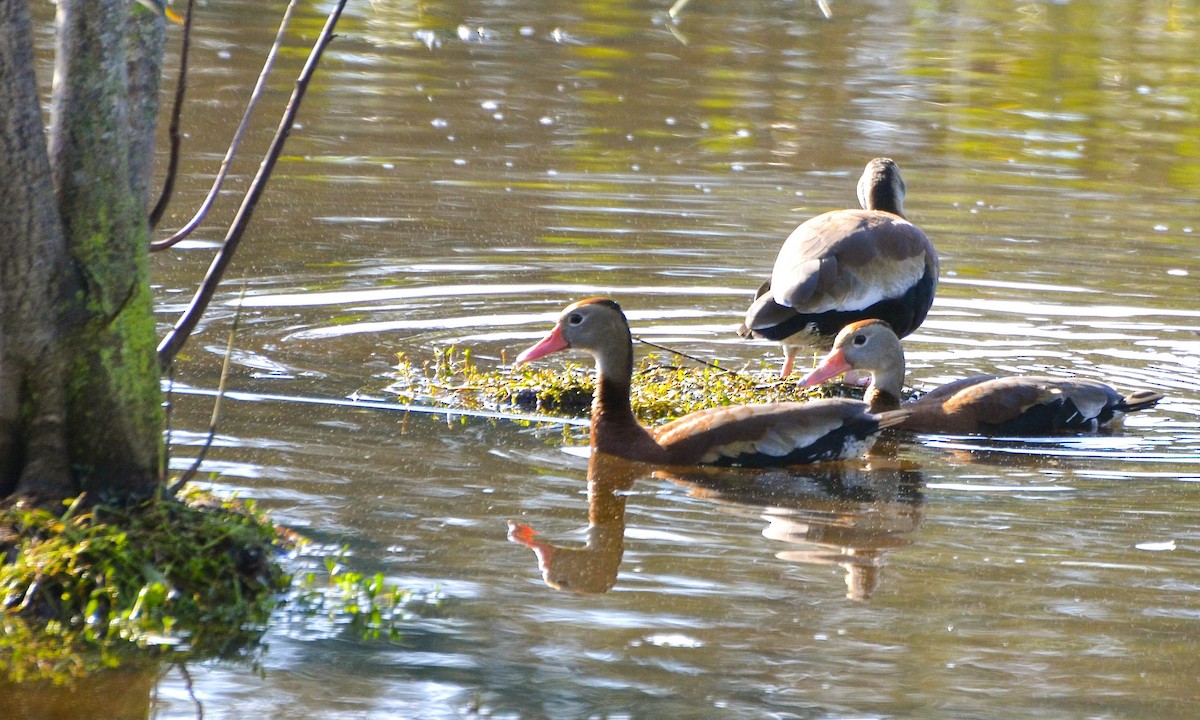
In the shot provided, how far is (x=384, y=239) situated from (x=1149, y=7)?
60.4 feet

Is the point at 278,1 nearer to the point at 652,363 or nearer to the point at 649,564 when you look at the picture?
the point at 652,363

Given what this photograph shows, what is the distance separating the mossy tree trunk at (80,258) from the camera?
493cm

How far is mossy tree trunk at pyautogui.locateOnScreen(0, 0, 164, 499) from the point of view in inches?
194

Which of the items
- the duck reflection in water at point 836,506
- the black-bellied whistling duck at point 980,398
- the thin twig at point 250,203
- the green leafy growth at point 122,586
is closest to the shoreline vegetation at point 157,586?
the green leafy growth at point 122,586

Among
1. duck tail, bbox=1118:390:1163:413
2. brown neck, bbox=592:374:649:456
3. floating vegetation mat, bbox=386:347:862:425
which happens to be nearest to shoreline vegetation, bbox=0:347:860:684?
brown neck, bbox=592:374:649:456

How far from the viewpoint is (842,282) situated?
29.0ft

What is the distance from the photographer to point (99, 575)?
4.97 meters

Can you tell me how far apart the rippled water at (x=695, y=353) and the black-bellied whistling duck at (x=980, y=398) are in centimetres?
15

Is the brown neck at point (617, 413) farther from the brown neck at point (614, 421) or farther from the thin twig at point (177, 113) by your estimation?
the thin twig at point (177, 113)

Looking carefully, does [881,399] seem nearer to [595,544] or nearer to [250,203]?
[595,544]

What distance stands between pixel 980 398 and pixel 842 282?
1161mm

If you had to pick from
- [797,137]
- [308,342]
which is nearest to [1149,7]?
[797,137]

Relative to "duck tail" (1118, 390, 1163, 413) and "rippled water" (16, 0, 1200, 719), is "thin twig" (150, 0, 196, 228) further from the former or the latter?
"duck tail" (1118, 390, 1163, 413)

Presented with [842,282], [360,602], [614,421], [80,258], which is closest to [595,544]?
[360,602]
